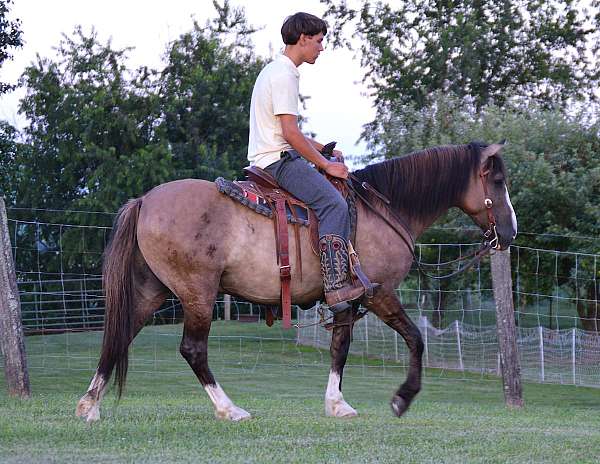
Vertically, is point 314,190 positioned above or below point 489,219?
above

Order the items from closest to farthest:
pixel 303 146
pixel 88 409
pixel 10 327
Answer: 1. pixel 88 409
2. pixel 303 146
3. pixel 10 327

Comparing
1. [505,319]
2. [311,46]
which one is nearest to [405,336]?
[311,46]

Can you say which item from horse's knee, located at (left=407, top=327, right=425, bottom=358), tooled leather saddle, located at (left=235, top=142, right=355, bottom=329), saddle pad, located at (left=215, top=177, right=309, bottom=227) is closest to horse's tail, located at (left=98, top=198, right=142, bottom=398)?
saddle pad, located at (left=215, top=177, right=309, bottom=227)

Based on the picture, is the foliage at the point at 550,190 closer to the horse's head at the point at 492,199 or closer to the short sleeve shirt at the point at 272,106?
the horse's head at the point at 492,199

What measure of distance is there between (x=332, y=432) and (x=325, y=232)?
1575 millimetres

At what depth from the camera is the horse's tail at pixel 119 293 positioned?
22.3ft

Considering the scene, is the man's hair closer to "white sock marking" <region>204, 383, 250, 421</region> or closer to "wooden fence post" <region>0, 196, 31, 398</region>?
"white sock marking" <region>204, 383, 250, 421</region>

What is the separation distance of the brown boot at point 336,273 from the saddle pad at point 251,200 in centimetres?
25

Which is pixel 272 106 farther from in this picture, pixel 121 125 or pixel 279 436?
pixel 121 125

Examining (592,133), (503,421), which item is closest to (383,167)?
(503,421)

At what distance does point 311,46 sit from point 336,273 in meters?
1.77

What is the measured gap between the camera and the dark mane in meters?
7.72

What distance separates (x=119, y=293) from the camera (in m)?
6.88

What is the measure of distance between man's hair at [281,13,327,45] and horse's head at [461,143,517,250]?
170cm
